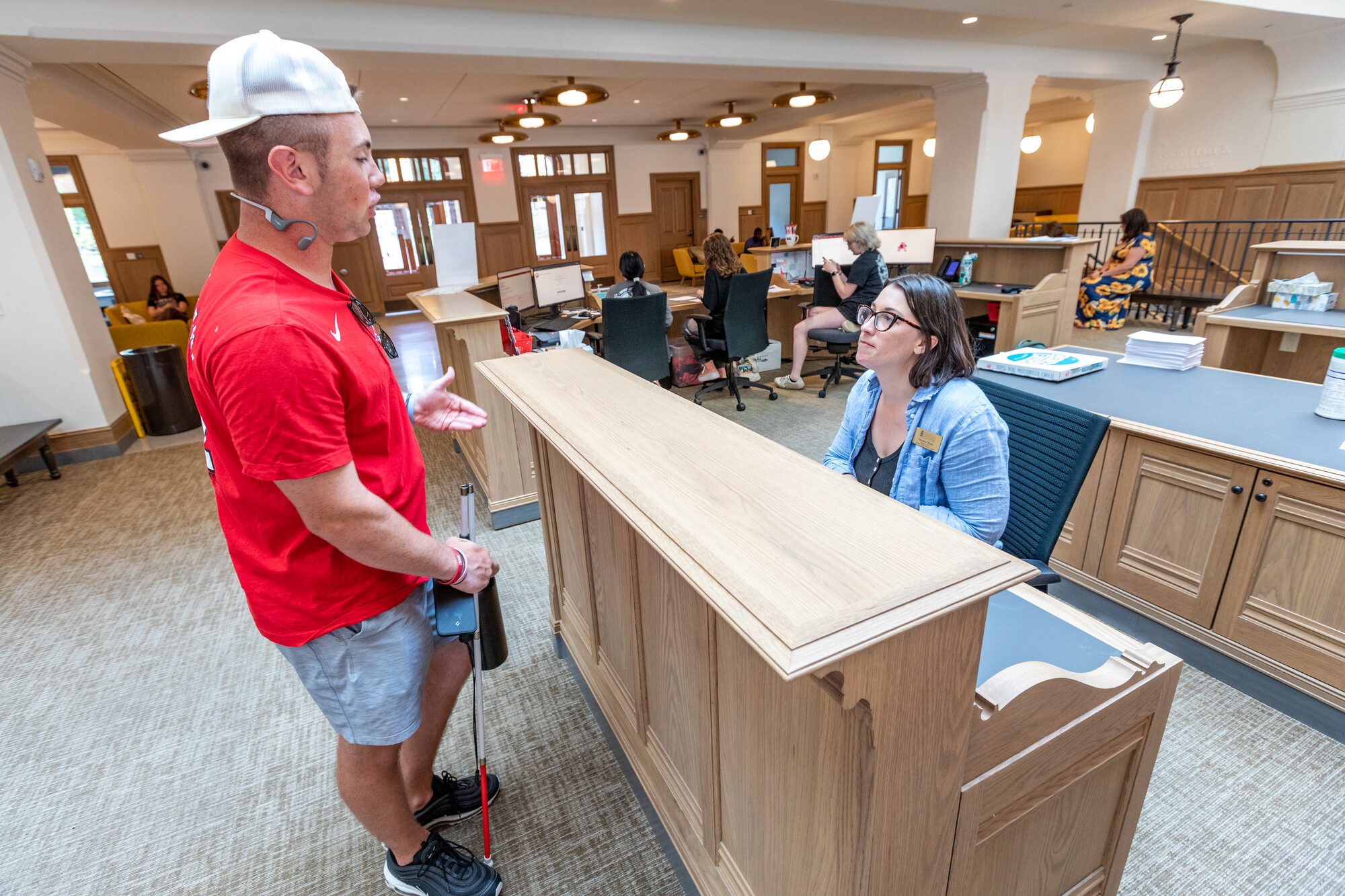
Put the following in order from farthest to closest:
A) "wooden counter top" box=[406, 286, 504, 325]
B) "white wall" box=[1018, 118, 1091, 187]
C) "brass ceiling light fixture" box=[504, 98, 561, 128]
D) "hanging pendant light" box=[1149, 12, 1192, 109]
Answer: "white wall" box=[1018, 118, 1091, 187] → "brass ceiling light fixture" box=[504, 98, 561, 128] → "hanging pendant light" box=[1149, 12, 1192, 109] → "wooden counter top" box=[406, 286, 504, 325]

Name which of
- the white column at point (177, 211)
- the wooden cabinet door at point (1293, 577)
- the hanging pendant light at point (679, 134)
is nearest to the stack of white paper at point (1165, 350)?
the wooden cabinet door at point (1293, 577)

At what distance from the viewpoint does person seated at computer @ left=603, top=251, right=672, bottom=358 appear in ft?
14.2

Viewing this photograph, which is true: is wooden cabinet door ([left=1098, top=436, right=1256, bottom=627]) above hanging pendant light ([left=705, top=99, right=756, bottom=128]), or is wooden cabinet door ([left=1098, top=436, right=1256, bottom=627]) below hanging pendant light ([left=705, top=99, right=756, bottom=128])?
below

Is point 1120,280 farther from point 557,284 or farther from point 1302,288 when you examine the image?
point 557,284

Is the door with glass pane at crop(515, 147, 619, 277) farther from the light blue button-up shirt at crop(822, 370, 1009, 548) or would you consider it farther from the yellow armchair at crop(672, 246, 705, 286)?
the light blue button-up shirt at crop(822, 370, 1009, 548)

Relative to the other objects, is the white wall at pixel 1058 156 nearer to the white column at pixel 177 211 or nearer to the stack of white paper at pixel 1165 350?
the stack of white paper at pixel 1165 350

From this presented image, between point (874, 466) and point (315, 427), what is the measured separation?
4.35ft

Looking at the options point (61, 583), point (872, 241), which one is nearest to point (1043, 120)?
point (872, 241)

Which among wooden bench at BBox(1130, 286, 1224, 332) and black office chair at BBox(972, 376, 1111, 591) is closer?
black office chair at BBox(972, 376, 1111, 591)

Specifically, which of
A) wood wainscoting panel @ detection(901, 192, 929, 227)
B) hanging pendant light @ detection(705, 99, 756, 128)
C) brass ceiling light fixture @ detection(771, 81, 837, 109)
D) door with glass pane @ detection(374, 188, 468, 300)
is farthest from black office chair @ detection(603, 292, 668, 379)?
wood wainscoting panel @ detection(901, 192, 929, 227)

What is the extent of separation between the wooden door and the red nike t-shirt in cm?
1121

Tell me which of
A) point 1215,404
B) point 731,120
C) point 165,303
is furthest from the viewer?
point 731,120

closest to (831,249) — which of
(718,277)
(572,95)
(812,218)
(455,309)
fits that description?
(718,277)

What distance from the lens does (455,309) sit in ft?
10.9
